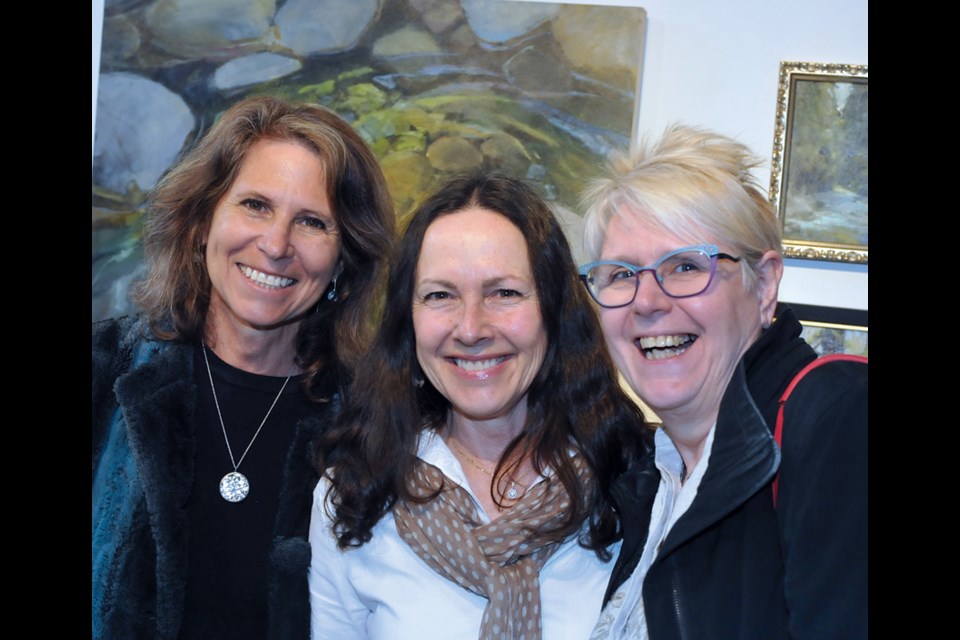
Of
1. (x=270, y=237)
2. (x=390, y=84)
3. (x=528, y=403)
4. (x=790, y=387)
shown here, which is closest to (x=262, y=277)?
(x=270, y=237)

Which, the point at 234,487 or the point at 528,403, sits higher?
the point at 528,403

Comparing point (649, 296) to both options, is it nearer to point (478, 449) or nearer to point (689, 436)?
point (689, 436)

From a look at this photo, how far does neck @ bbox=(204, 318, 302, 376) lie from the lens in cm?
236

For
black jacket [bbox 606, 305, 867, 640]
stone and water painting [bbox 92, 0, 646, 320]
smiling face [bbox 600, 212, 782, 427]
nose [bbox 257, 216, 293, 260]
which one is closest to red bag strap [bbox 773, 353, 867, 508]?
→ black jacket [bbox 606, 305, 867, 640]

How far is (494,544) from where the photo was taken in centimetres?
198

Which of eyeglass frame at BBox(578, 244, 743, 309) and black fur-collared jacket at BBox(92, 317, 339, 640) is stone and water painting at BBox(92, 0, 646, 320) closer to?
black fur-collared jacket at BBox(92, 317, 339, 640)

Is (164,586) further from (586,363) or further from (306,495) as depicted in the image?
(586,363)

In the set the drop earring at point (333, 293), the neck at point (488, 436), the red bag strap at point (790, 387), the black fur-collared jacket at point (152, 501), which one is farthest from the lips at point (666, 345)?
the drop earring at point (333, 293)

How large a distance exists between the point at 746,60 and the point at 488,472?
2.08m

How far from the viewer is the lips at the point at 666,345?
1.67 m

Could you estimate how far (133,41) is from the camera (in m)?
3.67

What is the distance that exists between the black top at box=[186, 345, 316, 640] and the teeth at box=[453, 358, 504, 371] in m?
0.53

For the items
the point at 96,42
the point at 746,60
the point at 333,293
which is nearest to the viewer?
the point at 333,293

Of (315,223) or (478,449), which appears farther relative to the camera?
(315,223)
